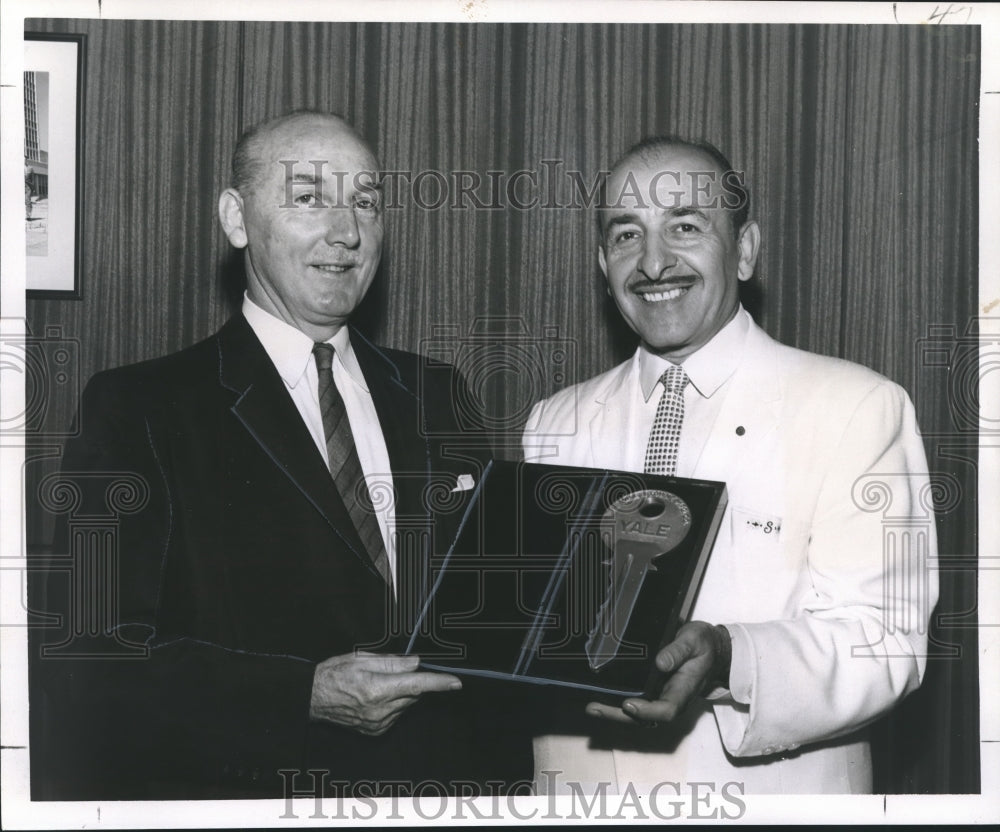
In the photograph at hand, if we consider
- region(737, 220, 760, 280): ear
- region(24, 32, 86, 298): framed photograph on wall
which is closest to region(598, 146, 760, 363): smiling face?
region(737, 220, 760, 280): ear

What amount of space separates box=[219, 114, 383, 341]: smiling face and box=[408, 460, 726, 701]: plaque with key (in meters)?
0.48

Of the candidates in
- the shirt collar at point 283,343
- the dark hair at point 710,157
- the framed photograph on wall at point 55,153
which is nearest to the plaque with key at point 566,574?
the shirt collar at point 283,343

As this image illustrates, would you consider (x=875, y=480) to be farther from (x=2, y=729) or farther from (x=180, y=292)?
(x=2, y=729)

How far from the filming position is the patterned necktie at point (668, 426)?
7.23 ft

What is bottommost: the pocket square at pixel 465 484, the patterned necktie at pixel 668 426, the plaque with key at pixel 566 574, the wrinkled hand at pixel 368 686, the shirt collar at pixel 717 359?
the wrinkled hand at pixel 368 686

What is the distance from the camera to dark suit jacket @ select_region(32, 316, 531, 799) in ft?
7.06

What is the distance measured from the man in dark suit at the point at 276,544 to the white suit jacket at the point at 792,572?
0.25 meters

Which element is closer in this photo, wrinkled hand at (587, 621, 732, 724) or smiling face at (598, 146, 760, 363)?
wrinkled hand at (587, 621, 732, 724)

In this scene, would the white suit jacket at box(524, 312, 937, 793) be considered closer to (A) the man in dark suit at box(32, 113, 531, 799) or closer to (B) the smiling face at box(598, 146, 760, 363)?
(B) the smiling face at box(598, 146, 760, 363)

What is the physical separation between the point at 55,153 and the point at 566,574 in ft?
4.47

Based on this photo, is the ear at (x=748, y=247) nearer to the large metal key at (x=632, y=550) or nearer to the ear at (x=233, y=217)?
the large metal key at (x=632, y=550)

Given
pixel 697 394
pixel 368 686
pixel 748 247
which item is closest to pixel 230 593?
pixel 368 686

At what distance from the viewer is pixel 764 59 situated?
2.29 metres

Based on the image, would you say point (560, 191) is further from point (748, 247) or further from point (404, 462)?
point (404, 462)
